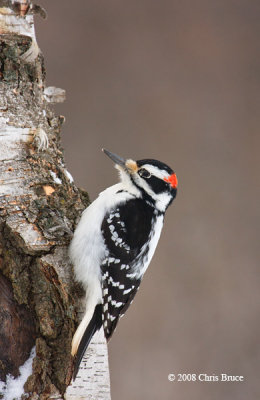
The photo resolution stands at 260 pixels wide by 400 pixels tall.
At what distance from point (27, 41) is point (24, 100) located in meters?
0.23

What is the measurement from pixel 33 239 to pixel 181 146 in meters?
1.97

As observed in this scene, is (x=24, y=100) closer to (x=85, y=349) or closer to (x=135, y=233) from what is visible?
(x=135, y=233)

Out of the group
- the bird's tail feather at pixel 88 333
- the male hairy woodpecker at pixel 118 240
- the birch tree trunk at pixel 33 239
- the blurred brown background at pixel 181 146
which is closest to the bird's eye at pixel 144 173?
the male hairy woodpecker at pixel 118 240

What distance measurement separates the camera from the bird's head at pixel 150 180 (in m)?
2.51

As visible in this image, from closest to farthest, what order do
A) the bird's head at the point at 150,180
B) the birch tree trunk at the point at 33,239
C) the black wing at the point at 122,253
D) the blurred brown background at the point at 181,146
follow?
the birch tree trunk at the point at 33,239
the black wing at the point at 122,253
the bird's head at the point at 150,180
the blurred brown background at the point at 181,146

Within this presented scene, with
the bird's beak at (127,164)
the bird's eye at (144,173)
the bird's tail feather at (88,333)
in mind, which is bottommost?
the bird's tail feather at (88,333)

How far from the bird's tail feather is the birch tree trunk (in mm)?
32

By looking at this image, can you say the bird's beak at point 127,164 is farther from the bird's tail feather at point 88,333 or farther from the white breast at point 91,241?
the bird's tail feather at point 88,333

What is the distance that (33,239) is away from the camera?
6.91 feet

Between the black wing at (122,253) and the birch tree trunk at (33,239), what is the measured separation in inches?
5.5

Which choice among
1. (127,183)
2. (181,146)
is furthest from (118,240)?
(181,146)

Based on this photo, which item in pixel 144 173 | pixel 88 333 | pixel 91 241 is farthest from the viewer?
pixel 144 173

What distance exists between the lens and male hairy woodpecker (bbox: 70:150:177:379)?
221 centimetres

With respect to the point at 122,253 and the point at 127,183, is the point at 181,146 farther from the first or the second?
the point at 122,253
